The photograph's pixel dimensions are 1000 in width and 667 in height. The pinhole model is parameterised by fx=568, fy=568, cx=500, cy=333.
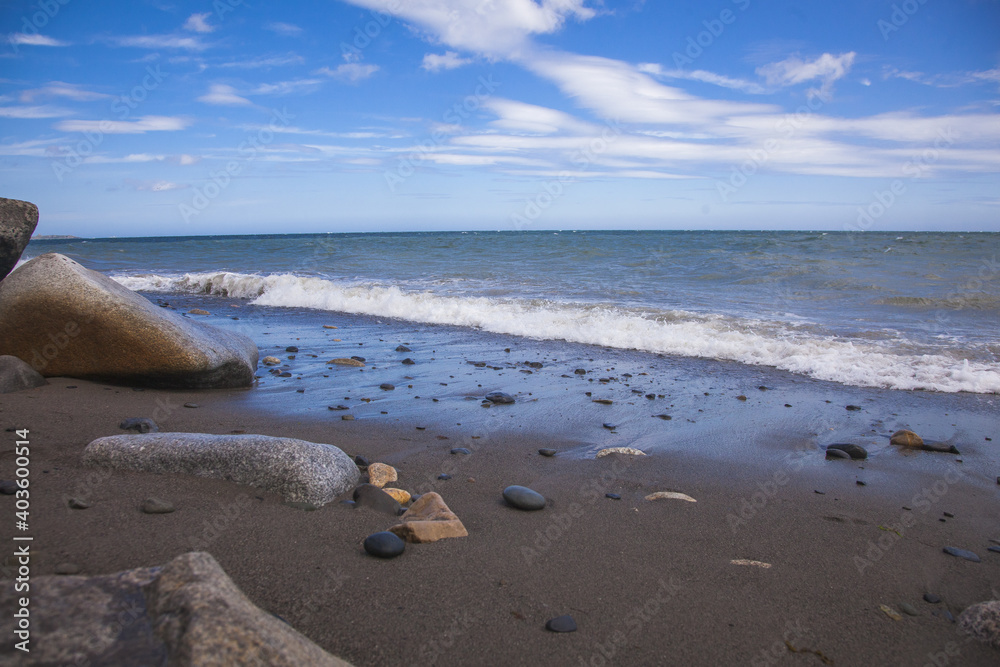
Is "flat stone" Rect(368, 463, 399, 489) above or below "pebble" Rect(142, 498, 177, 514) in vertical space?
below

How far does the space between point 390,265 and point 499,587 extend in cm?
2202

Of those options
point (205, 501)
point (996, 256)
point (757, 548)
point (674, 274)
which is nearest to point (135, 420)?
point (205, 501)

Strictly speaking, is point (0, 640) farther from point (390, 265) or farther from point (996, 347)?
point (390, 265)

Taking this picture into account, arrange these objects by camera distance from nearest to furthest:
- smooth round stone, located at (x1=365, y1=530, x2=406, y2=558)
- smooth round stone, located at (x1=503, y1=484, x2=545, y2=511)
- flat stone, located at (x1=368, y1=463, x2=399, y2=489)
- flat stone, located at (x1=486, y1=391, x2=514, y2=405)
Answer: smooth round stone, located at (x1=365, y1=530, x2=406, y2=558), smooth round stone, located at (x1=503, y1=484, x2=545, y2=511), flat stone, located at (x1=368, y1=463, x2=399, y2=489), flat stone, located at (x1=486, y1=391, x2=514, y2=405)

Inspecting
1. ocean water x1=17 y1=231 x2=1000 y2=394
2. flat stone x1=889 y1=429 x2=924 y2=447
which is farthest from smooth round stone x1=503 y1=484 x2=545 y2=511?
ocean water x1=17 y1=231 x2=1000 y2=394

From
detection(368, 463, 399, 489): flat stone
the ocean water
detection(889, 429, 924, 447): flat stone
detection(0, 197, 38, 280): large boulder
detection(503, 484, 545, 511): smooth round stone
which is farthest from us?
the ocean water

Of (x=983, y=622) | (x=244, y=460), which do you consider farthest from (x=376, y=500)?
(x=983, y=622)

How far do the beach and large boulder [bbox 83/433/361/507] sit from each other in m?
0.09

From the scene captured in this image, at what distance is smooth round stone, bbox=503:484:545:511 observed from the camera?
3518 millimetres

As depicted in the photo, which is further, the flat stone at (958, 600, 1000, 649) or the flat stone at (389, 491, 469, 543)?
the flat stone at (389, 491, 469, 543)

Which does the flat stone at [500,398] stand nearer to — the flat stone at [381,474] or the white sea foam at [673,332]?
the flat stone at [381,474]

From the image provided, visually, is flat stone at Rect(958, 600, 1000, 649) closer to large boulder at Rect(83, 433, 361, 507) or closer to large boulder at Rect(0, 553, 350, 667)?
large boulder at Rect(0, 553, 350, 667)

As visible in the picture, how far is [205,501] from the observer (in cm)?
319

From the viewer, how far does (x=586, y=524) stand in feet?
11.0
